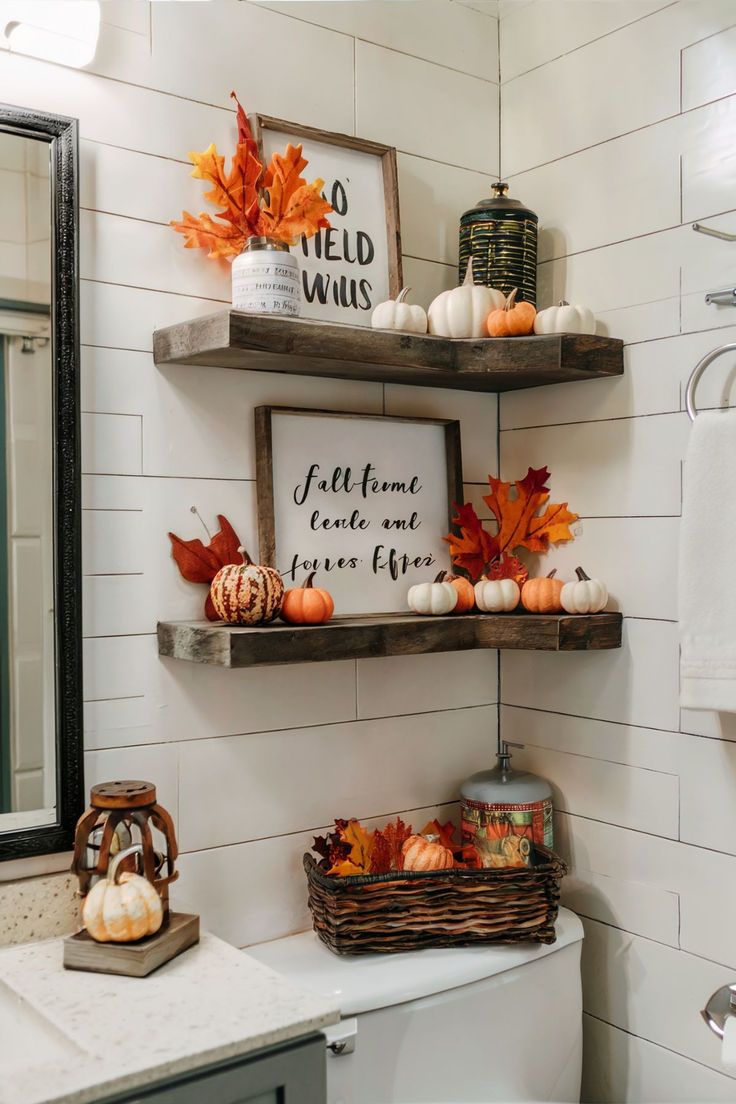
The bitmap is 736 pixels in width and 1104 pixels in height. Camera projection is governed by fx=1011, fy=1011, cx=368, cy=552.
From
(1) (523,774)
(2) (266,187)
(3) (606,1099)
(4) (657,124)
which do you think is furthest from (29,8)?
(3) (606,1099)

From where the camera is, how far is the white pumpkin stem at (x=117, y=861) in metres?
1.22

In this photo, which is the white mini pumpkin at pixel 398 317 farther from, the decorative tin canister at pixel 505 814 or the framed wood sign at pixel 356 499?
the decorative tin canister at pixel 505 814

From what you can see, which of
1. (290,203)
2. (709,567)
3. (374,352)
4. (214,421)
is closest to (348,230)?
→ (290,203)

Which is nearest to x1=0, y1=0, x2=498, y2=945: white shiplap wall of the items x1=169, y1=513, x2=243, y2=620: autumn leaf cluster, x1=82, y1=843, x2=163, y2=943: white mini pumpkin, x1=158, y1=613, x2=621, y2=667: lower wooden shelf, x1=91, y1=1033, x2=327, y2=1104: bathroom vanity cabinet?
x1=169, y1=513, x2=243, y2=620: autumn leaf cluster

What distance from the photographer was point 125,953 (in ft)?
3.84

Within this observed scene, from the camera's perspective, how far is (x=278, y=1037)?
106 centimetres

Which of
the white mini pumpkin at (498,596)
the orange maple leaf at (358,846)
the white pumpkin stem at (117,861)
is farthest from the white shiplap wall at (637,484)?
the white pumpkin stem at (117,861)

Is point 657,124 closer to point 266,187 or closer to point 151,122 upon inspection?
point 266,187

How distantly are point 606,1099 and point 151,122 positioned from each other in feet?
5.51

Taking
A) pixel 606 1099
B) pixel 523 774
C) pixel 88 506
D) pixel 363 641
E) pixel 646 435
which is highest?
pixel 646 435

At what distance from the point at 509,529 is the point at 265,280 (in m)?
0.63

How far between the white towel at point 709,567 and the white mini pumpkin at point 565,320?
0.86 ft

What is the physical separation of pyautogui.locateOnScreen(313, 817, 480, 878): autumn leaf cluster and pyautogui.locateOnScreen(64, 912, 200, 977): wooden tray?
315 millimetres

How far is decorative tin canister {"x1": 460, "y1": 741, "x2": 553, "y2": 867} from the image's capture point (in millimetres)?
1601
